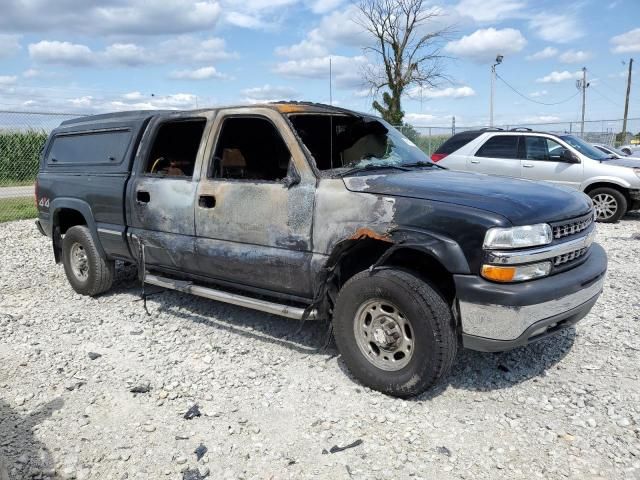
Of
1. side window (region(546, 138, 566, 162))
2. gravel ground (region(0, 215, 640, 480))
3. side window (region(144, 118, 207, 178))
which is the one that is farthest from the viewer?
side window (region(546, 138, 566, 162))

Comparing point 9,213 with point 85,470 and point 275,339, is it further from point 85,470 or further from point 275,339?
point 85,470

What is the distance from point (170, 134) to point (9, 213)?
9188 mm

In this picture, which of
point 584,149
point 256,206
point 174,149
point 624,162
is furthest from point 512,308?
point 624,162

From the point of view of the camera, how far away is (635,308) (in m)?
5.15

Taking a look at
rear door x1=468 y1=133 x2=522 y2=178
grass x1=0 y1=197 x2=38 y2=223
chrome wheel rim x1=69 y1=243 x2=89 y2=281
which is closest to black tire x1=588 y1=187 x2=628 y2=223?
rear door x1=468 y1=133 x2=522 y2=178

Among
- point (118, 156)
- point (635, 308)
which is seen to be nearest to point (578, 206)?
point (635, 308)

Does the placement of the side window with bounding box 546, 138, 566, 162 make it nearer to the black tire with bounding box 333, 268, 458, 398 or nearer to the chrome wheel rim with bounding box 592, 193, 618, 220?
the chrome wheel rim with bounding box 592, 193, 618, 220

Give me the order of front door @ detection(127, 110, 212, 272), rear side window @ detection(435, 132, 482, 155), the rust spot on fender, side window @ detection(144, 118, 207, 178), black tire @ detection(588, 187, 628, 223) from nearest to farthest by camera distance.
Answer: the rust spot on fender, front door @ detection(127, 110, 212, 272), side window @ detection(144, 118, 207, 178), black tire @ detection(588, 187, 628, 223), rear side window @ detection(435, 132, 482, 155)

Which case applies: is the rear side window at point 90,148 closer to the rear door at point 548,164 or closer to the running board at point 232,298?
the running board at point 232,298

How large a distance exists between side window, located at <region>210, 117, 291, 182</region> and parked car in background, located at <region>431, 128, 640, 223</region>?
690cm

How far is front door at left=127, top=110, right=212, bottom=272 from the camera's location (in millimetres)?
4574

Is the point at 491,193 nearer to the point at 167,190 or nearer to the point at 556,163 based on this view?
the point at 167,190

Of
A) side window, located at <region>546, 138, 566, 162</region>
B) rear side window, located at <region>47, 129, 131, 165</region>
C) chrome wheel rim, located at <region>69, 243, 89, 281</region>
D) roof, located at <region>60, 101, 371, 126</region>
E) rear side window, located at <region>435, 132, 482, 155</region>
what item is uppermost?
roof, located at <region>60, 101, 371, 126</region>

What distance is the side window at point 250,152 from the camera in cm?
440
